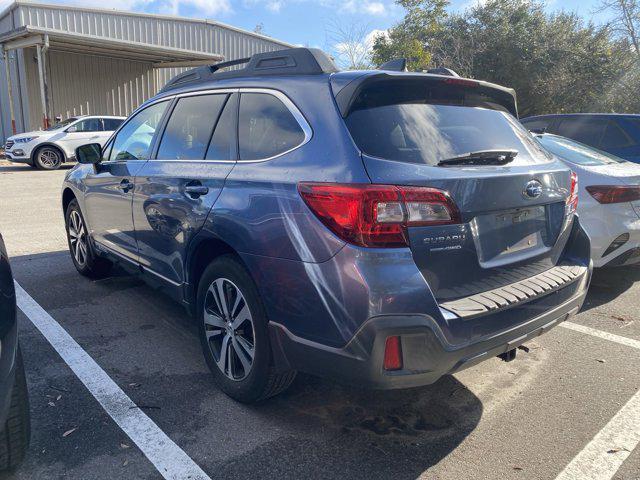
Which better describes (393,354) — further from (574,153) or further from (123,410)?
(574,153)

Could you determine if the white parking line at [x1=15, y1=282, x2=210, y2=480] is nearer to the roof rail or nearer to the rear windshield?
the rear windshield

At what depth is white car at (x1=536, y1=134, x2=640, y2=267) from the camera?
4.57 meters

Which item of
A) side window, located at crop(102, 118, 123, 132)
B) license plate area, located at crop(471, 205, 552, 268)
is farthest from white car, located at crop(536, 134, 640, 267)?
side window, located at crop(102, 118, 123, 132)

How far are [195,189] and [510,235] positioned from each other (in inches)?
69.9

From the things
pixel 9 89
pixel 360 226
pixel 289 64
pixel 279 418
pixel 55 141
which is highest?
pixel 9 89

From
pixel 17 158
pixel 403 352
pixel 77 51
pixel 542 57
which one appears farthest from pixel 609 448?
pixel 77 51

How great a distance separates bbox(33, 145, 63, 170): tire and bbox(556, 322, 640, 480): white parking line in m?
16.8

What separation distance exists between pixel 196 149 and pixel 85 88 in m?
23.0

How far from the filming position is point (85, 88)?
76.8 ft

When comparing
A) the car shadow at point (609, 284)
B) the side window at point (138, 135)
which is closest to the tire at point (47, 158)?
the side window at point (138, 135)

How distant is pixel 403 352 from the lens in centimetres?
224

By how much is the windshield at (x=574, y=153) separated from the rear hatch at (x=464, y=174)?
228 centimetres

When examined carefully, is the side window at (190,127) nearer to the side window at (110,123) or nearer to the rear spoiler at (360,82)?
the rear spoiler at (360,82)

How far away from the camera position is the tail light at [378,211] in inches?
88.6
